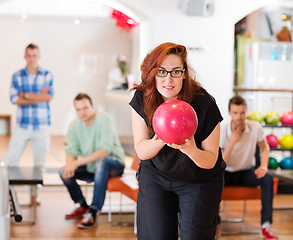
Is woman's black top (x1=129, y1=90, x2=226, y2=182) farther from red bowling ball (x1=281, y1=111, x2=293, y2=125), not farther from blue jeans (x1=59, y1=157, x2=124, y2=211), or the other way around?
red bowling ball (x1=281, y1=111, x2=293, y2=125)

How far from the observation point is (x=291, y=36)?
8.82 m

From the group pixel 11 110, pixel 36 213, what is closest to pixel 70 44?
pixel 11 110

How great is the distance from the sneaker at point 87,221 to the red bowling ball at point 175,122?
250cm

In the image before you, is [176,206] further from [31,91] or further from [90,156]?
[31,91]

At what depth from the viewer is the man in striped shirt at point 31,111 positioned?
5465 mm

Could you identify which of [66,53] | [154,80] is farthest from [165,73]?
[66,53]

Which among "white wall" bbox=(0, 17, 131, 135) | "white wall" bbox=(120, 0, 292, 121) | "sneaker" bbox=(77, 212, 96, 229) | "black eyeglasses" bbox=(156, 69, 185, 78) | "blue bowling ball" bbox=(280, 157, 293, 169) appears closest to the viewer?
"black eyeglasses" bbox=(156, 69, 185, 78)

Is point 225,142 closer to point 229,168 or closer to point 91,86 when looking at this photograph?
point 229,168

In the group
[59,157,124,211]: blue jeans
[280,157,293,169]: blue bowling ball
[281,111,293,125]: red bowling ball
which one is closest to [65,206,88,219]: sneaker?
[59,157,124,211]: blue jeans

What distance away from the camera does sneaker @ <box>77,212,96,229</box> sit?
4535 millimetres

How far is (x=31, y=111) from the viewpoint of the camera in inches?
217

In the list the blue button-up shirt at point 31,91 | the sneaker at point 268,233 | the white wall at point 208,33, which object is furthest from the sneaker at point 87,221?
the white wall at point 208,33

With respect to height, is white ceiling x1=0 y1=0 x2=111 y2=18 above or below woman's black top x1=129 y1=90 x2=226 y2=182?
above

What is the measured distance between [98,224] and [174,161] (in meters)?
2.46
